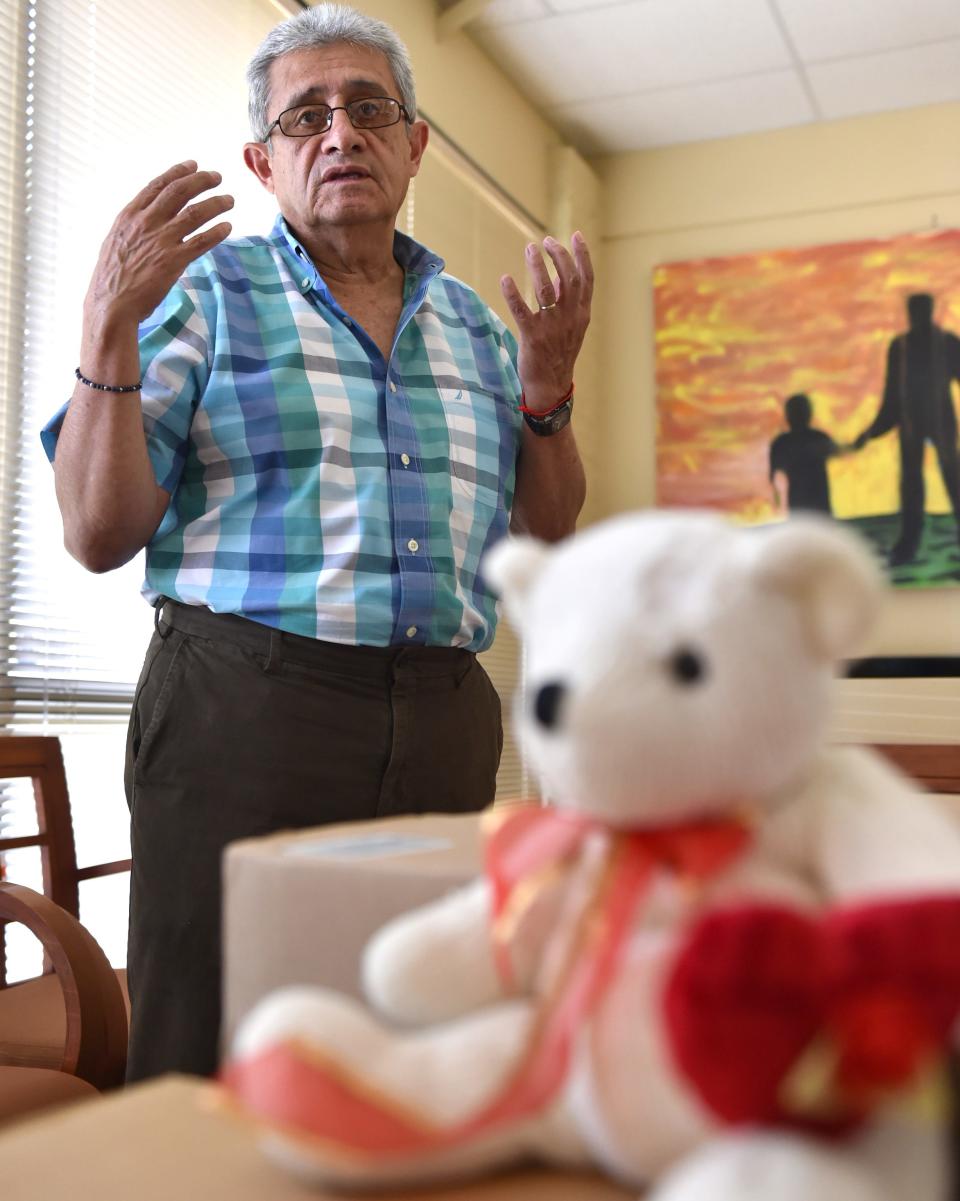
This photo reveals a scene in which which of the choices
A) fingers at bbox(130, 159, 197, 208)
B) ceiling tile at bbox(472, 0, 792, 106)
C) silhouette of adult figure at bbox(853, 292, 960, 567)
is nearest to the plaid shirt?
fingers at bbox(130, 159, 197, 208)

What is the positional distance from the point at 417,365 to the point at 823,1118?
3.56 ft

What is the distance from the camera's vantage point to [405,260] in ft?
4.91

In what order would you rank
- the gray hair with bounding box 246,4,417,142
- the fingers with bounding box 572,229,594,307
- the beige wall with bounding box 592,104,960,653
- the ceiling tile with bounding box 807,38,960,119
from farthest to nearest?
the beige wall with bounding box 592,104,960,653 < the ceiling tile with bounding box 807,38,960,119 < the gray hair with bounding box 246,4,417,142 < the fingers with bounding box 572,229,594,307

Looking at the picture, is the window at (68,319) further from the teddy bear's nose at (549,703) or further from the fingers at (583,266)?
the teddy bear's nose at (549,703)

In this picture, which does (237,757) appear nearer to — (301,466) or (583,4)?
(301,466)

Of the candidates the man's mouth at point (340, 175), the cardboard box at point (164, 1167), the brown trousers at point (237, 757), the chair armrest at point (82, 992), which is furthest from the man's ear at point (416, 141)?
the cardboard box at point (164, 1167)

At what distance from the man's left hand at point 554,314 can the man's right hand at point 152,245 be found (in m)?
0.32

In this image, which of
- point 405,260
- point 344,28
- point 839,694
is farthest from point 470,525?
point 839,694

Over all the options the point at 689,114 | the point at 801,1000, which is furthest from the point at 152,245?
the point at 689,114

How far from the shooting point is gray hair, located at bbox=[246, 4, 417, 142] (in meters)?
1.41

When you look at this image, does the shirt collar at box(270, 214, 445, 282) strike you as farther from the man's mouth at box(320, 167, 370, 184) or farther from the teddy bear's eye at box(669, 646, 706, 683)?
the teddy bear's eye at box(669, 646, 706, 683)

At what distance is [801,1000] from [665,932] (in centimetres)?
8

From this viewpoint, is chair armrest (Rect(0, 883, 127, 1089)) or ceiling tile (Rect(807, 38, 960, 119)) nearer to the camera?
chair armrest (Rect(0, 883, 127, 1089))

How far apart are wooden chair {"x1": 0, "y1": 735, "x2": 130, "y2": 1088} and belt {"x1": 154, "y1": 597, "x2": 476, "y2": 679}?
0.37 metres
